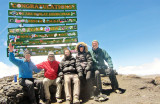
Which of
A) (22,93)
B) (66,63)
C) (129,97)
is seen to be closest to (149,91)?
(129,97)

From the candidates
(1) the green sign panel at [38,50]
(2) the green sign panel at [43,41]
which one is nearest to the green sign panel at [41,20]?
(2) the green sign panel at [43,41]

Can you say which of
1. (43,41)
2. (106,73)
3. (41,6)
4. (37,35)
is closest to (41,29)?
(37,35)

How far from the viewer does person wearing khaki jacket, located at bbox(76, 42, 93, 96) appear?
21.7 feet

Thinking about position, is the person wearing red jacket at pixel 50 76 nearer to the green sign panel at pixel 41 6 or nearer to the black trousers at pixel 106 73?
the black trousers at pixel 106 73

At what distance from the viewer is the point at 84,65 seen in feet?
22.8

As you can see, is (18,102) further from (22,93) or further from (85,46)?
(85,46)

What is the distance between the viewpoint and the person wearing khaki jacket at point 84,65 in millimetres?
6621

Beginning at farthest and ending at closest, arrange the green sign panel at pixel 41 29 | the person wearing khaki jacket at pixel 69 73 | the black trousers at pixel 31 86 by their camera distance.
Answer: the green sign panel at pixel 41 29 < the person wearing khaki jacket at pixel 69 73 < the black trousers at pixel 31 86

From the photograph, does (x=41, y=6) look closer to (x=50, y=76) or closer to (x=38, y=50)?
(x=38, y=50)

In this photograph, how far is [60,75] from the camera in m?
6.76

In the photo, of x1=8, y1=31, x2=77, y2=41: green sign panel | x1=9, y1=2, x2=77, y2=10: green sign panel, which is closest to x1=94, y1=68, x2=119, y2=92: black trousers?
x1=8, y1=31, x2=77, y2=41: green sign panel

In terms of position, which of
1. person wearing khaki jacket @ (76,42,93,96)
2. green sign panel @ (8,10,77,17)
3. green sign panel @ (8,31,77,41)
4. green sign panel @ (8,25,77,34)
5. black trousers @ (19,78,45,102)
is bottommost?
black trousers @ (19,78,45,102)

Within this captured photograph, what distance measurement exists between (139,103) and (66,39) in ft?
29.2

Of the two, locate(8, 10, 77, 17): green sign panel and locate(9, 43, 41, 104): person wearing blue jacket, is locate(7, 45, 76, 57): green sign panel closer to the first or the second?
locate(8, 10, 77, 17): green sign panel
